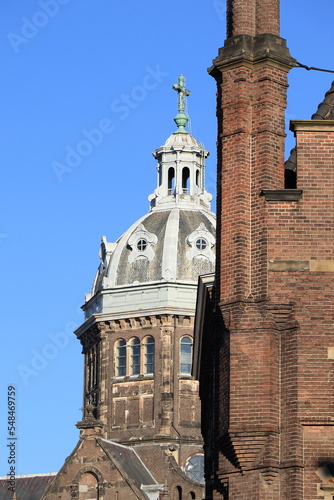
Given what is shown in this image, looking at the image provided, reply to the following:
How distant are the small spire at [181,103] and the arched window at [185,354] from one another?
20089 millimetres

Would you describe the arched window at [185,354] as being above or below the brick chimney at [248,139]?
above

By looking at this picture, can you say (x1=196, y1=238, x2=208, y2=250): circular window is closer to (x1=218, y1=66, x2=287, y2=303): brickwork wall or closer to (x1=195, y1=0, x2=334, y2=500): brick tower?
(x1=195, y1=0, x2=334, y2=500): brick tower

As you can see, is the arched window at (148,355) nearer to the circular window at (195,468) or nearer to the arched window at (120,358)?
the arched window at (120,358)

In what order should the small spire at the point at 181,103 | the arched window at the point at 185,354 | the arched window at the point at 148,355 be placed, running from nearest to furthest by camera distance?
1. the arched window at the point at 185,354
2. the arched window at the point at 148,355
3. the small spire at the point at 181,103

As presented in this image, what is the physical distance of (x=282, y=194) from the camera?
101 ft

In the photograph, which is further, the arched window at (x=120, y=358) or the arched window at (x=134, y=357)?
the arched window at (x=120, y=358)

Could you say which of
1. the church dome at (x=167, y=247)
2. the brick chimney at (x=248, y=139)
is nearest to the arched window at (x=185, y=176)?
the church dome at (x=167, y=247)

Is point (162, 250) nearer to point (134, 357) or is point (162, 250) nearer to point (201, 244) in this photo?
point (201, 244)

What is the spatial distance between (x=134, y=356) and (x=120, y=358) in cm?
118

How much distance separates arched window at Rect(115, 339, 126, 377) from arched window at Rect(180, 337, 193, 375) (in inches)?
152

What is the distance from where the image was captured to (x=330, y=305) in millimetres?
29953

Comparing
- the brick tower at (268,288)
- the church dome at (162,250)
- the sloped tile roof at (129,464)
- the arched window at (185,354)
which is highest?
the church dome at (162,250)

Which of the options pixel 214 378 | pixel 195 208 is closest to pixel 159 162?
pixel 195 208

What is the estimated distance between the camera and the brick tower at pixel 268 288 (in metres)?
29.3
